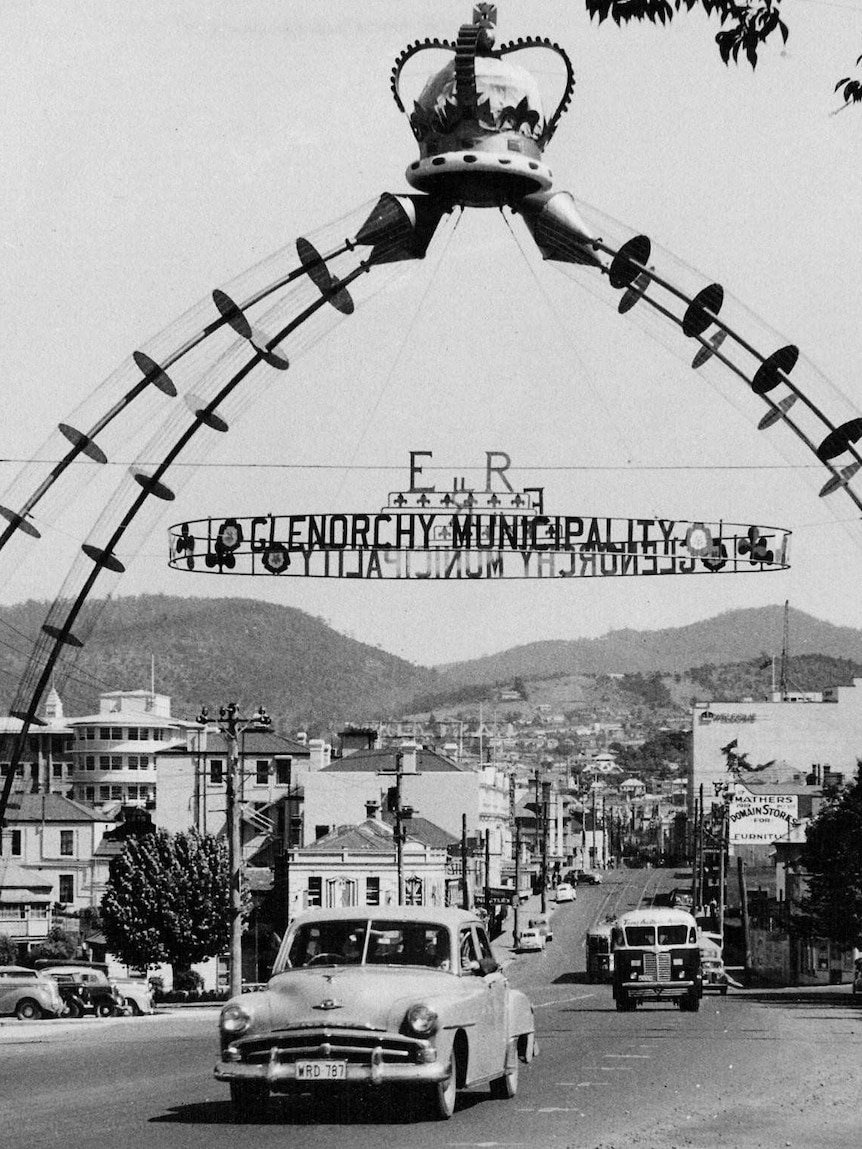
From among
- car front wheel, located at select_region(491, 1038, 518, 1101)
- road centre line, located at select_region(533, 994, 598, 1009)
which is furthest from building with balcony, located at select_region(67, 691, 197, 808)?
car front wheel, located at select_region(491, 1038, 518, 1101)

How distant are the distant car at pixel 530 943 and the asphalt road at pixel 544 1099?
74.6 meters

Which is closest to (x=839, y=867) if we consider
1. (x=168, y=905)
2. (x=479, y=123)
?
(x=168, y=905)

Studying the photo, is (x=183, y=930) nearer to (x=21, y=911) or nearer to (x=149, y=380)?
(x=21, y=911)

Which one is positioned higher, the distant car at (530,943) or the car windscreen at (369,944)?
the car windscreen at (369,944)

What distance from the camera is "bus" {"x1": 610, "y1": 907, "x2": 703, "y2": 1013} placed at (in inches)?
1704

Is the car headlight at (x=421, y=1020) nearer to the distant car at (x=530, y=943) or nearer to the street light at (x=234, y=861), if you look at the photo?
the street light at (x=234, y=861)

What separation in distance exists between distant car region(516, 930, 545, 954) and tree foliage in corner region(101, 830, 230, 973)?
98.1 ft

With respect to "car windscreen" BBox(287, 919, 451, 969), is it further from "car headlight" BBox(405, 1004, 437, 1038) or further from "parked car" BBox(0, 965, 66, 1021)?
"parked car" BBox(0, 965, 66, 1021)

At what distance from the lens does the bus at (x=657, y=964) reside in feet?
142

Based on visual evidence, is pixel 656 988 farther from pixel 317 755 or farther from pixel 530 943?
pixel 317 755

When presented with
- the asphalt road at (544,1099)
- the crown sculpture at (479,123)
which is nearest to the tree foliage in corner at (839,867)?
the asphalt road at (544,1099)

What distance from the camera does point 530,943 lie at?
352 feet

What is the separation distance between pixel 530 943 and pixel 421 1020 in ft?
308

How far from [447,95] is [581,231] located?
2.23 m
